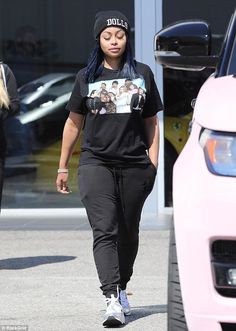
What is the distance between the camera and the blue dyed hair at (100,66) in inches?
222

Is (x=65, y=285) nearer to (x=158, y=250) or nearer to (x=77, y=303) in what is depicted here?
(x=77, y=303)

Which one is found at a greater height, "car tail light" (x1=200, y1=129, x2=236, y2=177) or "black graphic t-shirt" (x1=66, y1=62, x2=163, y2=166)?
"car tail light" (x1=200, y1=129, x2=236, y2=177)

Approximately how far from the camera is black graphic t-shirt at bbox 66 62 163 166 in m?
5.61

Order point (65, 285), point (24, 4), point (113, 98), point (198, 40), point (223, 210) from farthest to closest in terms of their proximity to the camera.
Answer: point (24, 4) → point (65, 285) → point (113, 98) → point (198, 40) → point (223, 210)

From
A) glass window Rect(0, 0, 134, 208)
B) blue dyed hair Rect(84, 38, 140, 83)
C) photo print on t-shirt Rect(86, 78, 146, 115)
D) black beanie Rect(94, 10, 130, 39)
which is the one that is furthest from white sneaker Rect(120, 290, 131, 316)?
glass window Rect(0, 0, 134, 208)

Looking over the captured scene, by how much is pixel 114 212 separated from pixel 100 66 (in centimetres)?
86

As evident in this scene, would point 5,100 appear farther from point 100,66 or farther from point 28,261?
point 100,66

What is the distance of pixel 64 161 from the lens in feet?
19.1

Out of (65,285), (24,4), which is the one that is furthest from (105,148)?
(24,4)

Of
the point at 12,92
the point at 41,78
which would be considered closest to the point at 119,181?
the point at 12,92

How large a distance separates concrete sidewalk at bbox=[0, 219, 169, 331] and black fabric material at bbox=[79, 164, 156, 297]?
36 cm

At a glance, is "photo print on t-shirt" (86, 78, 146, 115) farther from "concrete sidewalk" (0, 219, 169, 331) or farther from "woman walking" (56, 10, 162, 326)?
"concrete sidewalk" (0, 219, 169, 331)

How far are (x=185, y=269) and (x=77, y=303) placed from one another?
2.70 meters

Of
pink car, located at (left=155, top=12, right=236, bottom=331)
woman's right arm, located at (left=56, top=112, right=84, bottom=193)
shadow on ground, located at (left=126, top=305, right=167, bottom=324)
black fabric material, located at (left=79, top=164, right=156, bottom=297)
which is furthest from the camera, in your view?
shadow on ground, located at (left=126, top=305, right=167, bottom=324)
